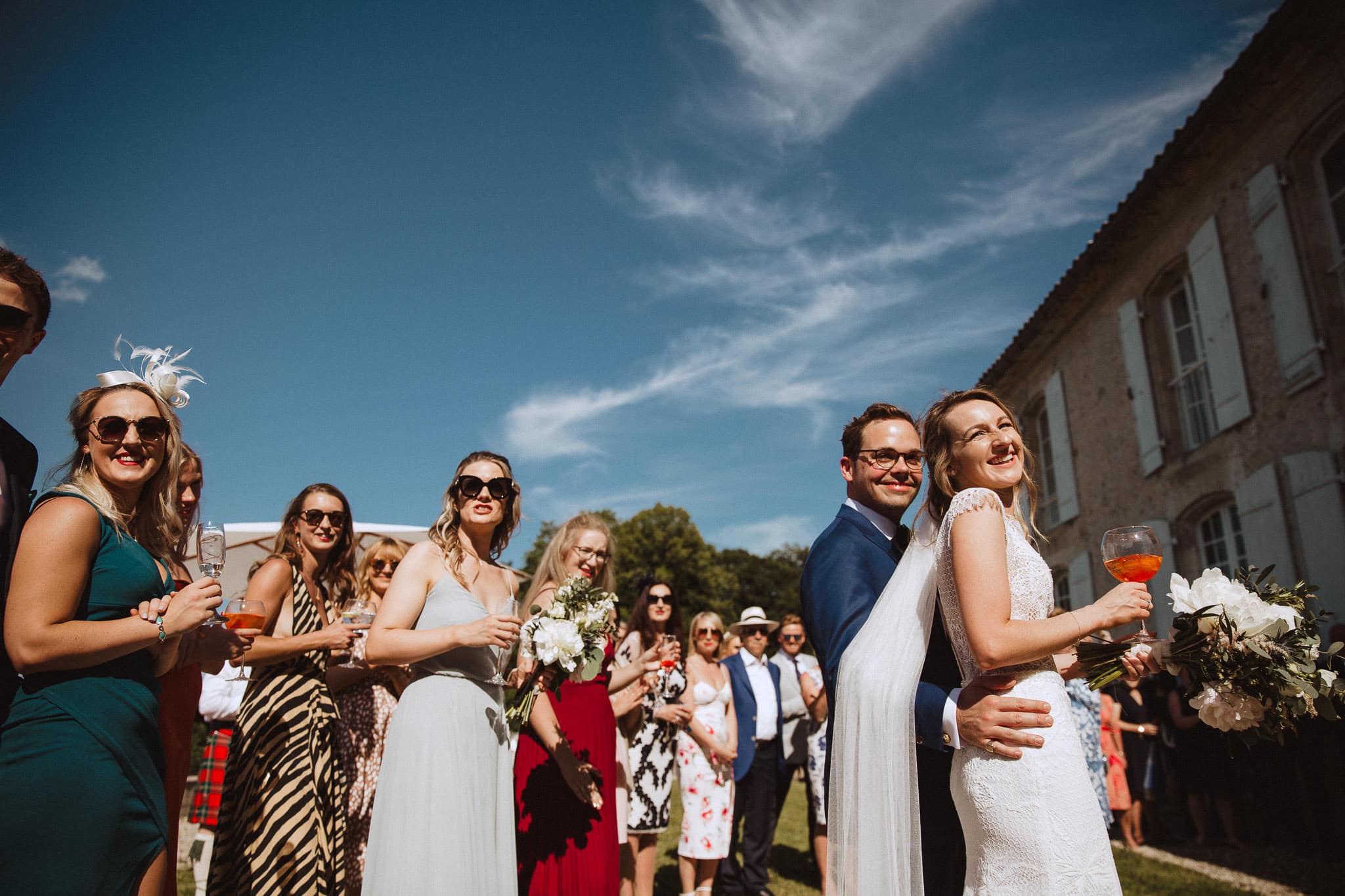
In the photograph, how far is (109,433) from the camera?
2.68 m

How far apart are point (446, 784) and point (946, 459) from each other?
7.54 feet

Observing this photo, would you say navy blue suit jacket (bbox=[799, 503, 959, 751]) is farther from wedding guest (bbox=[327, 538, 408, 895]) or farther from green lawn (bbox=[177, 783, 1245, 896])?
green lawn (bbox=[177, 783, 1245, 896])

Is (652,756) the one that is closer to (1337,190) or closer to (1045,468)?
(1337,190)

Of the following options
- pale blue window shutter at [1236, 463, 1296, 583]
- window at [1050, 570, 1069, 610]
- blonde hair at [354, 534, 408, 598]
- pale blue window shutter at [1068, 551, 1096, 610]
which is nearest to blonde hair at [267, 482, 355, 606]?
blonde hair at [354, 534, 408, 598]

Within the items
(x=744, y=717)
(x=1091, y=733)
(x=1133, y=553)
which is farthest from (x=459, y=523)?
(x=1091, y=733)

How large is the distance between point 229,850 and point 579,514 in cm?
242

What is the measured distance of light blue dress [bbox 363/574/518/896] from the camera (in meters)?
3.16

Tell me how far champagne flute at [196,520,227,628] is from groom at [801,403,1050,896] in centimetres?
211

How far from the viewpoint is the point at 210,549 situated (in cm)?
291

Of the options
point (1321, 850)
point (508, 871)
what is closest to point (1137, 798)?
point (1321, 850)

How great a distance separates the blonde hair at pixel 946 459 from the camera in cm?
279

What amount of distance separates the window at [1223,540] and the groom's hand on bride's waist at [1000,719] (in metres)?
10.6

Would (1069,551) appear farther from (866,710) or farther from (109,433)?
(109,433)

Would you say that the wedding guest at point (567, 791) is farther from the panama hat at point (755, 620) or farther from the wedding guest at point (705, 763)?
the panama hat at point (755, 620)
